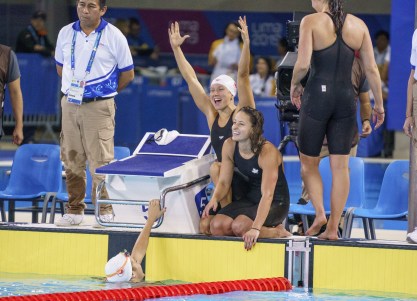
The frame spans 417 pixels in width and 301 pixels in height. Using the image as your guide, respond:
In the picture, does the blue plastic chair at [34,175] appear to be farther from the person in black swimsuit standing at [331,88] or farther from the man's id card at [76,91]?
the person in black swimsuit standing at [331,88]

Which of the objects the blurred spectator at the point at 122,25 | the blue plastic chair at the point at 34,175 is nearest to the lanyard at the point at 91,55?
the blue plastic chair at the point at 34,175

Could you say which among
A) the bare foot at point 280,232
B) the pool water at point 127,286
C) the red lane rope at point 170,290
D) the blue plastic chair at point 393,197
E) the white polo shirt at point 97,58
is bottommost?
the pool water at point 127,286

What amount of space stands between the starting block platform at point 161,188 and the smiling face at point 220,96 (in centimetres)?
44

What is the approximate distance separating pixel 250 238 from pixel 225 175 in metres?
0.51

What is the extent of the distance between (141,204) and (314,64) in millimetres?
1510

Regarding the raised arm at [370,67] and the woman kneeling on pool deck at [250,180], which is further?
the woman kneeling on pool deck at [250,180]

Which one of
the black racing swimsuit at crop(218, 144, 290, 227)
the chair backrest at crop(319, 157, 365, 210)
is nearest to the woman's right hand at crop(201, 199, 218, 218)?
the black racing swimsuit at crop(218, 144, 290, 227)

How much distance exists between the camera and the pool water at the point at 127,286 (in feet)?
24.3

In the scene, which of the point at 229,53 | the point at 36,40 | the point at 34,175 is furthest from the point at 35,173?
the point at 36,40

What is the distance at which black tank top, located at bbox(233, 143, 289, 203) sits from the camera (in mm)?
7934

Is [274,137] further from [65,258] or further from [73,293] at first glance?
[73,293]

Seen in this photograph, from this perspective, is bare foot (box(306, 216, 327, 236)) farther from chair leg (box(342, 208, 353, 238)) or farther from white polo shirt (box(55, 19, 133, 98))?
white polo shirt (box(55, 19, 133, 98))

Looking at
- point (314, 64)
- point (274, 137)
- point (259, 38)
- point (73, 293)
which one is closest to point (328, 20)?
point (314, 64)

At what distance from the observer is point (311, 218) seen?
9305 millimetres
